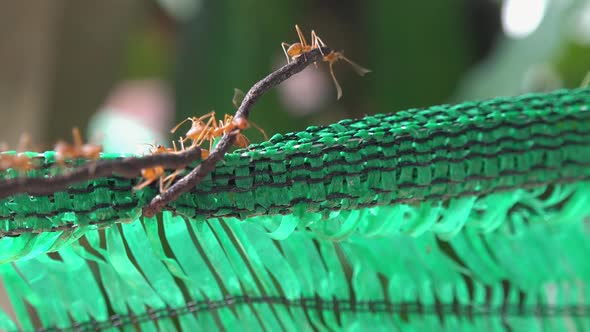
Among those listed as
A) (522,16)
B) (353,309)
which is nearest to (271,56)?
(522,16)

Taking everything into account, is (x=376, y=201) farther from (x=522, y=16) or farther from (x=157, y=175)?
(x=522, y=16)

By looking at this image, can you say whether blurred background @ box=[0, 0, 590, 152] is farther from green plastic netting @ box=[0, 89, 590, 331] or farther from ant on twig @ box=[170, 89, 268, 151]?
ant on twig @ box=[170, 89, 268, 151]

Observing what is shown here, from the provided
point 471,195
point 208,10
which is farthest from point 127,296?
point 208,10

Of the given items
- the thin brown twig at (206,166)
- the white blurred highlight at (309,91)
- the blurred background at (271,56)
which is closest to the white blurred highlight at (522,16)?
the blurred background at (271,56)

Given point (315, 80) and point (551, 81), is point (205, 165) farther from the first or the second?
point (315, 80)

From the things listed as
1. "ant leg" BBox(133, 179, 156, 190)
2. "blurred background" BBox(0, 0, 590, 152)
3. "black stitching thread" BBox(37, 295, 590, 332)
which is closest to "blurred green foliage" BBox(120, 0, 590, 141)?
"blurred background" BBox(0, 0, 590, 152)
